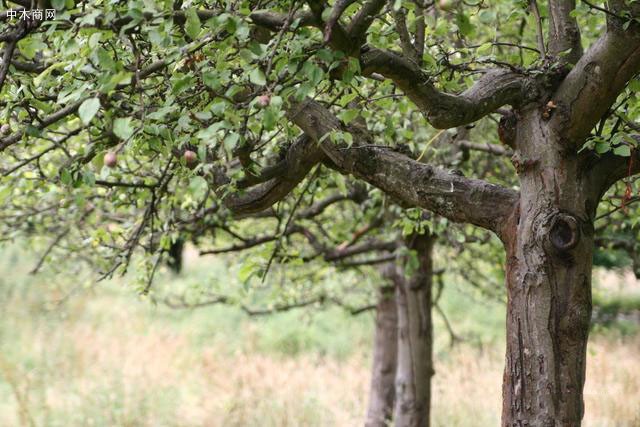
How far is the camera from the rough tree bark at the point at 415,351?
681cm

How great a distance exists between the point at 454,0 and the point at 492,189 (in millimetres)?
1188

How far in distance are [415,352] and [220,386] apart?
4.52 m

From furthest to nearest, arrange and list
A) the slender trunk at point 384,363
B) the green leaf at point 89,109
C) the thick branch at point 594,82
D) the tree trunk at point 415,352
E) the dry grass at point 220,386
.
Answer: the dry grass at point 220,386 → the slender trunk at point 384,363 → the tree trunk at point 415,352 → the thick branch at point 594,82 → the green leaf at point 89,109

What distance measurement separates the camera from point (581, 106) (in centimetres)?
313

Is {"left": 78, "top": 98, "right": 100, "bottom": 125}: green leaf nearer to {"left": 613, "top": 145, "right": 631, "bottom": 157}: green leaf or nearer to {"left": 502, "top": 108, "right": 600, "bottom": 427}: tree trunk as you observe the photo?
{"left": 502, "top": 108, "right": 600, "bottom": 427}: tree trunk

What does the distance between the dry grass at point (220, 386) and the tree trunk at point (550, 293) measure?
17.6ft

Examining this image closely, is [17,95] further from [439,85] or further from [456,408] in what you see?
[456,408]

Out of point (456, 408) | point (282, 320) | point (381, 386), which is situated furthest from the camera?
point (282, 320)

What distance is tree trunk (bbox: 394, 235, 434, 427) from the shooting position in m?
6.81

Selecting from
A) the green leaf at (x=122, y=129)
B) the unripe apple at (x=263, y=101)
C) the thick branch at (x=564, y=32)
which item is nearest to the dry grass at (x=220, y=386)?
the thick branch at (x=564, y=32)

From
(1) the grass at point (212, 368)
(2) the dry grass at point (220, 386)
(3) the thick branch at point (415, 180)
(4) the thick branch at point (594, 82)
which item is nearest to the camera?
(4) the thick branch at point (594, 82)

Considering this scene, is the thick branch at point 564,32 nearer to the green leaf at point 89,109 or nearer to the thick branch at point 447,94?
the thick branch at point 447,94

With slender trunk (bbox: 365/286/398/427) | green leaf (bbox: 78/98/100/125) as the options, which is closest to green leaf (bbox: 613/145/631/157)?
green leaf (bbox: 78/98/100/125)

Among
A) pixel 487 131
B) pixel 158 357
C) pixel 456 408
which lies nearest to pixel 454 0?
pixel 487 131
